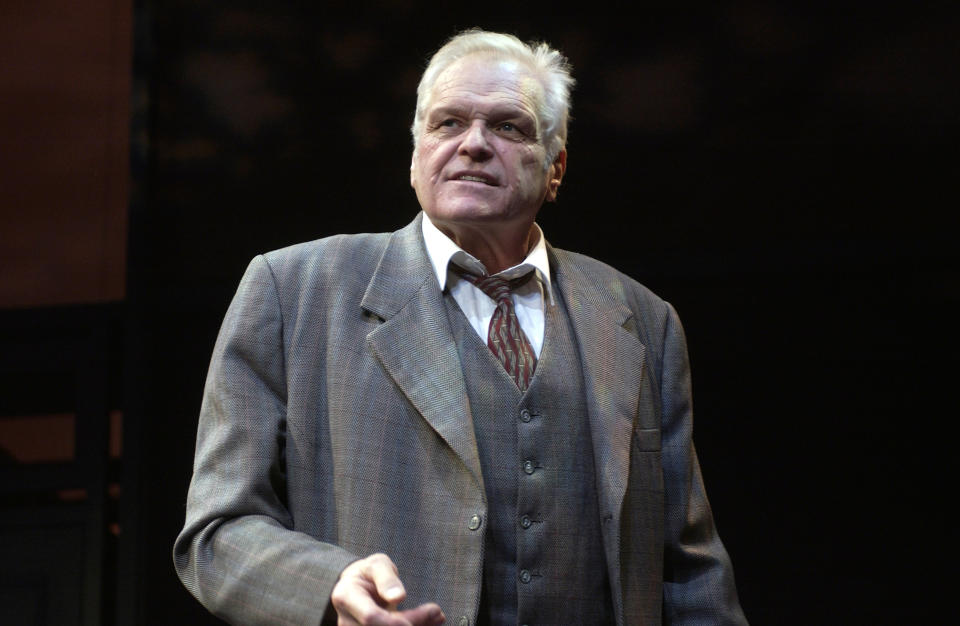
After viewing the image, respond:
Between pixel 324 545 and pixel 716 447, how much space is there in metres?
1.24

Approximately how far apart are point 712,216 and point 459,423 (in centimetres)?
118

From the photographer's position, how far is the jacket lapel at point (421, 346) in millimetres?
1601

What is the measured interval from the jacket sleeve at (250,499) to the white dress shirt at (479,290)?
0.28 meters

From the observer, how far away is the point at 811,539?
2391 millimetres

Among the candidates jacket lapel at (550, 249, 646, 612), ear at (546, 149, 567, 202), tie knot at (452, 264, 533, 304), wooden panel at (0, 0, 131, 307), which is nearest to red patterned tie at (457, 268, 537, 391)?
tie knot at (452, 264, 533, 304)

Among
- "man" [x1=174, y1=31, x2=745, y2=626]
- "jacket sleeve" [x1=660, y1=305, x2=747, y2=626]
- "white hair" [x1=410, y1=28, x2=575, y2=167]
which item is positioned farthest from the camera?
"white hair" [x1=410, y1=28, x2=575, y2=167]

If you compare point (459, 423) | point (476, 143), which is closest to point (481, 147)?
point (476, 143)

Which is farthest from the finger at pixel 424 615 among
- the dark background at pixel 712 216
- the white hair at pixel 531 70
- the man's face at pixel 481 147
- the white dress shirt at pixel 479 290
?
the dark background at pixel 712 216

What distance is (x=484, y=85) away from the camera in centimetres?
186

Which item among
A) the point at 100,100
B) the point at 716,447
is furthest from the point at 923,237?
the point at 100,100

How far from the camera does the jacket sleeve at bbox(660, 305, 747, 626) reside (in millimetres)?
1791

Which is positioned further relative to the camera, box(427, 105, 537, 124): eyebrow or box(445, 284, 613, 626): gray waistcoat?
box(427, 105, 537, 124): eyebrow

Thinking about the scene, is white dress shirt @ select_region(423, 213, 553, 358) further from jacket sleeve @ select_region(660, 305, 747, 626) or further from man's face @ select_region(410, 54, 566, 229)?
jacket sleeve @ select_region(660, 305, 747, 626)

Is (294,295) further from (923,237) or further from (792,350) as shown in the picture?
(923,237)
